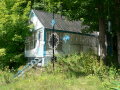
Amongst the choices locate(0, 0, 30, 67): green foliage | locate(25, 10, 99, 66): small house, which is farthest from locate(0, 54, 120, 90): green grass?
locate(0, 0, 30, 67): green foliage

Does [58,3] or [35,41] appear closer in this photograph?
[58,3]

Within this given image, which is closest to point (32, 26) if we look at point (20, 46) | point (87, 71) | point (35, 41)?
point (35, 41)

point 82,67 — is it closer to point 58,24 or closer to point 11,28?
point 58,24

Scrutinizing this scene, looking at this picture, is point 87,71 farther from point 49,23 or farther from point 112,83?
point 49,23

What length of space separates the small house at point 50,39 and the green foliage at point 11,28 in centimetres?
100

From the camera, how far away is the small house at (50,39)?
55.1 feet

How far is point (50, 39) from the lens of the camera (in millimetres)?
16828

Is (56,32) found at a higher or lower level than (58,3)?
lower

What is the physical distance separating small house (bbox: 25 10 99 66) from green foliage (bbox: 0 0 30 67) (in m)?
→ 1.00

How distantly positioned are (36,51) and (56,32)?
2406 millimetres

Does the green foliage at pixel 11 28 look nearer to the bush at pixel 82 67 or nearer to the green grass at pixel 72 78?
the green grass at pixel 72 78

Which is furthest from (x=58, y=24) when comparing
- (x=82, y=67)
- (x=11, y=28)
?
(x=82, y=67)

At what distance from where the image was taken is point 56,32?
17.5m

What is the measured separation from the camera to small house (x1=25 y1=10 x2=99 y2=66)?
661 inches
